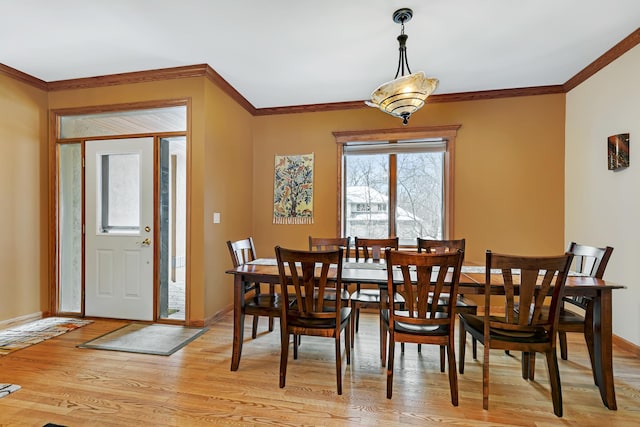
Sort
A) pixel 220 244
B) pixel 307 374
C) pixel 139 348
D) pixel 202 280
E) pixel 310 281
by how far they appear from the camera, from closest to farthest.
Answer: pixel 310 281, pixel 307 374, pixel 139 348, pixel 202 280, pixel 220 244

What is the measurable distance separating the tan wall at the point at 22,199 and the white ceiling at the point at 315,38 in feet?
1.27

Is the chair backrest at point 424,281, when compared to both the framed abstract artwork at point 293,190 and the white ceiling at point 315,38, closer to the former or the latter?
the white ceiling at point 315,38

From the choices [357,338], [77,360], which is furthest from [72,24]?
[357,338]

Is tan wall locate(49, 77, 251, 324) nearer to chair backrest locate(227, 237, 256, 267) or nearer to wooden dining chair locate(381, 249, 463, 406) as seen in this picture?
chair backrest locate(227, 237, 256, 267)

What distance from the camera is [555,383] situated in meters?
1.78

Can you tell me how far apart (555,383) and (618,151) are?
2272mm

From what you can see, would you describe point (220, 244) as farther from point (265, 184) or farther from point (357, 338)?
point (357, 338)

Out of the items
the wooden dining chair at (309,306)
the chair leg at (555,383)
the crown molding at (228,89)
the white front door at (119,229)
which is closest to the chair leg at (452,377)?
the chair leg at (555,383)

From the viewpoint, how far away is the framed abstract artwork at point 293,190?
4223mm

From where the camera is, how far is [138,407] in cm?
188

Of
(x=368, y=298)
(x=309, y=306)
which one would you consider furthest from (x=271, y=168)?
(x=309, y=306)

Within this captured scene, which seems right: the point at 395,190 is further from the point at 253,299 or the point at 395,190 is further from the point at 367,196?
the point at 253,299

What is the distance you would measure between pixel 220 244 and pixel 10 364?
6.17 ft

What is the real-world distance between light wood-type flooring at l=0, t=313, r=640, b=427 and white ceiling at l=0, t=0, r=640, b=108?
267 cm
